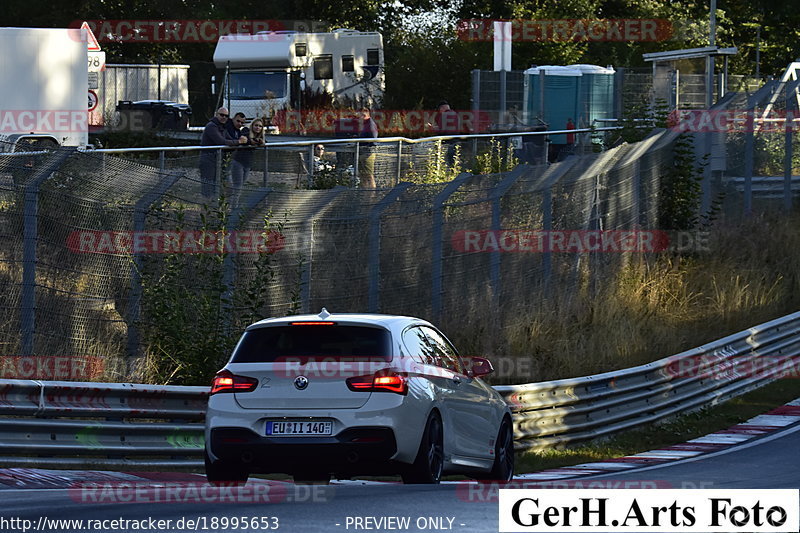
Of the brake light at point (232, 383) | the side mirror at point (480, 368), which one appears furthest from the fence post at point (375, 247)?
the brake light at point (232, 383)

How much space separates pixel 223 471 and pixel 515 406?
508cm

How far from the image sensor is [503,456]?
13.2m

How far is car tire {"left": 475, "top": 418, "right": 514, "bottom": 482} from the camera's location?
12984mm

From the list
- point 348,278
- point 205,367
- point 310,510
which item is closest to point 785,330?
point 348,278

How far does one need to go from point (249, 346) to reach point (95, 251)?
3.88 metres

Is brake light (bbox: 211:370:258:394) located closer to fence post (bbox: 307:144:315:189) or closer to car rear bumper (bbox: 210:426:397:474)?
car rear bumper (bbox: 210:426:397:474)

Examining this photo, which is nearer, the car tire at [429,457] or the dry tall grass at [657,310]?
the car tire at [429,457]

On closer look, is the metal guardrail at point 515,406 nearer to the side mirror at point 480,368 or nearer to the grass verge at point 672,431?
the grass verge at point 672,431

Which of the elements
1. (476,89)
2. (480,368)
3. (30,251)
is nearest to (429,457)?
(480,368)

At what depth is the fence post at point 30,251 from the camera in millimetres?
14008

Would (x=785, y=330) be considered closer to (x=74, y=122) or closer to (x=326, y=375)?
(x=326, y=375)

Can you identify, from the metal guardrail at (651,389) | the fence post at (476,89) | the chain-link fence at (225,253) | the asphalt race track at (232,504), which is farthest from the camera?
the fence post at (476,89)

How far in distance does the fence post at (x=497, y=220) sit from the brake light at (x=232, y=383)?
892 cm

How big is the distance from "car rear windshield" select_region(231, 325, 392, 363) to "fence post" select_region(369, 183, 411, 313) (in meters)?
5.99
